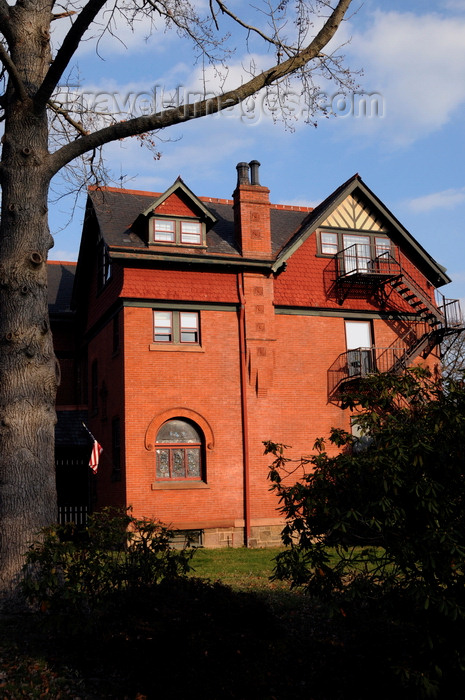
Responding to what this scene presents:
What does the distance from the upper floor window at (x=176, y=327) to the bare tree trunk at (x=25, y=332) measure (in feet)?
37.1

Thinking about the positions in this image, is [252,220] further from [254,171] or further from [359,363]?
[359,363]

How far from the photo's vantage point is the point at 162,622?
660 cm

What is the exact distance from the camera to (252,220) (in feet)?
75.2

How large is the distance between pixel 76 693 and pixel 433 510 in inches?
152

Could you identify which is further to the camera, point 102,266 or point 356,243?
point 102,266

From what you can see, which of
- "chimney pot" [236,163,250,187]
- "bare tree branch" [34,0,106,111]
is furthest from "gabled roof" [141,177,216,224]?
"bare tree branch" [34,0,106,111]

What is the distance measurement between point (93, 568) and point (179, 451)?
13793 mm

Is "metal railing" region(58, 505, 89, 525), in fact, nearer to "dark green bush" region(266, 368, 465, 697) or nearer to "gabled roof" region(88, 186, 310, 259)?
"gabled roof" region(88, 186, 310, 259)

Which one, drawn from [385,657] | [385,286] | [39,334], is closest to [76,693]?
[385,657]

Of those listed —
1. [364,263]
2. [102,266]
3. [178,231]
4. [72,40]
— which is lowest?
[72,40]

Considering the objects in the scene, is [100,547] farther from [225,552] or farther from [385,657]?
[225,552]

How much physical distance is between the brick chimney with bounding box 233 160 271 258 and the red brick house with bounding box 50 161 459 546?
0.05m

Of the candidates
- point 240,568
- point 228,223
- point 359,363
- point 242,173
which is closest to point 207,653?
point 240,568

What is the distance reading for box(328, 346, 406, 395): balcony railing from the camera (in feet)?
A: 75.7
